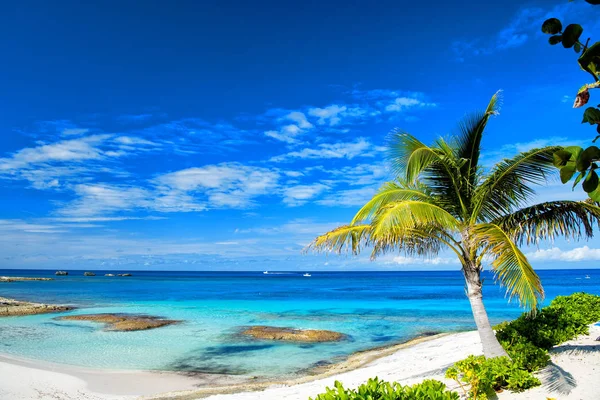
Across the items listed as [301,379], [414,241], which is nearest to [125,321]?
[301,379]

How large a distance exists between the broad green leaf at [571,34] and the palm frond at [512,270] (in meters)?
6.44

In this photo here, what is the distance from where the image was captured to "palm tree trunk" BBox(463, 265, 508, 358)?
8.08 meters

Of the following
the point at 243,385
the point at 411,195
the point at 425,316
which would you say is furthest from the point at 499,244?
the point at 425,316

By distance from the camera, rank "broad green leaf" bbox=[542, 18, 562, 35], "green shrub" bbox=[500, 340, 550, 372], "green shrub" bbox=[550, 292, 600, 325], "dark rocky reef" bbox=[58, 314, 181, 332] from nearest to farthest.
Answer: "broad green leaf" bbox=[542, 18, 562, 35], "green shrub" bbox=[500, 340, 550, 372], "green shrub" bbox=[550, 292, 600, 325], "dark rocky reef" bbox=[58, 314, 181, 332]

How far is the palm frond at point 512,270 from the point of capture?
6711 mm

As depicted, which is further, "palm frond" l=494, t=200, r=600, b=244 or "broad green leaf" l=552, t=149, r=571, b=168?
"palm frond" l=494, t=200, r=600, b=244

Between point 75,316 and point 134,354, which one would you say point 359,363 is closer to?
point 134,354

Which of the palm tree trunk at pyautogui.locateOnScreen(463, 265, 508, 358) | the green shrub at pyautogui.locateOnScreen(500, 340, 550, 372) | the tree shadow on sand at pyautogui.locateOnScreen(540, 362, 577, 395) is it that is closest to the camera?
the tree shadow on sand at pyautogui.locateOnScreen(540, 362, 577, 395)

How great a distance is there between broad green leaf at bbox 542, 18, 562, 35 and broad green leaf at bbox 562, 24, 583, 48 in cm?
4

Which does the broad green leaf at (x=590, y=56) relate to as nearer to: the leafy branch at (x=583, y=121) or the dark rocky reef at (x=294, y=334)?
the leafy branch at (x=583, y=121)

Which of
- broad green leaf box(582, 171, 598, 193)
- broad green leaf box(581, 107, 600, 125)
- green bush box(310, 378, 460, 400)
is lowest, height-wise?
green bush box(310, 378, 460, 400)

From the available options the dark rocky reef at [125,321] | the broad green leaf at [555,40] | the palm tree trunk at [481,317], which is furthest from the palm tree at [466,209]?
the dark rocky reef at [125,321]

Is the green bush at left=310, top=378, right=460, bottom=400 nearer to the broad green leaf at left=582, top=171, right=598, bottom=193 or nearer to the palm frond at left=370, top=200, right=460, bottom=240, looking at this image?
the palm frond at left=370, top=200, right=460, bottom=240

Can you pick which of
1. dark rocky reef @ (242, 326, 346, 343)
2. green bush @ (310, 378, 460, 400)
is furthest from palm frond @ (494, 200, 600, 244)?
dark rocky reef @ (242, 326, 346, 343)
